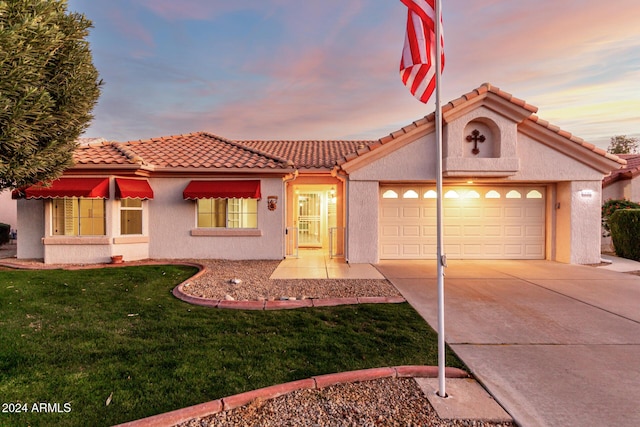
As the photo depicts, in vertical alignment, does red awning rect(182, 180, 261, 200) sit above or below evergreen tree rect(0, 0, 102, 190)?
below

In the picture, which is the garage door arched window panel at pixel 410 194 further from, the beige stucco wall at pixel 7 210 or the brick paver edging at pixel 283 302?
the beige stucco wall at pixel 7 210

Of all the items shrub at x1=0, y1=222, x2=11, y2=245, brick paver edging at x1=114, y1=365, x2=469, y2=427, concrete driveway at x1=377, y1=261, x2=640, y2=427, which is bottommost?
concrete driveway at x1=377, y1=261, x2=640, y2=427

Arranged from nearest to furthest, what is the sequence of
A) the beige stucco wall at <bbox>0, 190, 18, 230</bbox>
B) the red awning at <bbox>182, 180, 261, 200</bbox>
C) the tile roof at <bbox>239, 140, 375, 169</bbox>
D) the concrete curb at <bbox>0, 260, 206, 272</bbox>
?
the concrete curb at <bbox>0, 260, 206, 272</bbox>, the red awning at <bbox>182, 180, 261, 200</bbox>, the tile roof at <bbox>239, 140, 375, 169</bbox>, the beige stucco wall at <bbox>0, 190, 18, 230</bbox>

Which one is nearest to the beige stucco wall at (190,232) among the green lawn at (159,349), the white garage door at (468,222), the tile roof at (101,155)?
the tile roof at (101,155)

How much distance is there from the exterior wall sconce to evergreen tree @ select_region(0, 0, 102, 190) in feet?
19.3

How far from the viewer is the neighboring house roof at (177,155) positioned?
10539 millimetres

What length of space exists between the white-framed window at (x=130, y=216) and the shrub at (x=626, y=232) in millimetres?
18725

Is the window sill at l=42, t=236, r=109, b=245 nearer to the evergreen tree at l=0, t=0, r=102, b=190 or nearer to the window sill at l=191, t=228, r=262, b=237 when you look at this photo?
the window sill at l=191, t=228, r=262, b=237

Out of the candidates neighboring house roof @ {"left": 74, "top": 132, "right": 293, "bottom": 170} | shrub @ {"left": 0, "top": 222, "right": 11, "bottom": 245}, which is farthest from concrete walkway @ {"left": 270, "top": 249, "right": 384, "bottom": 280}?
shrub @ {"left": 0, "top": 222, "right": 11, "bottom": 245}

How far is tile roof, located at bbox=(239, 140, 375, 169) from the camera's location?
1338 centimetres

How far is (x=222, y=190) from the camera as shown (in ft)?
36.1

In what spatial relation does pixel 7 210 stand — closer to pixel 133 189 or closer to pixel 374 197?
pixel 133 189

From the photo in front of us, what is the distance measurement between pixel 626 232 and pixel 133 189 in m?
18.6

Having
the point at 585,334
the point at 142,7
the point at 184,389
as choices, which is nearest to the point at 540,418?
the point at 585,334
